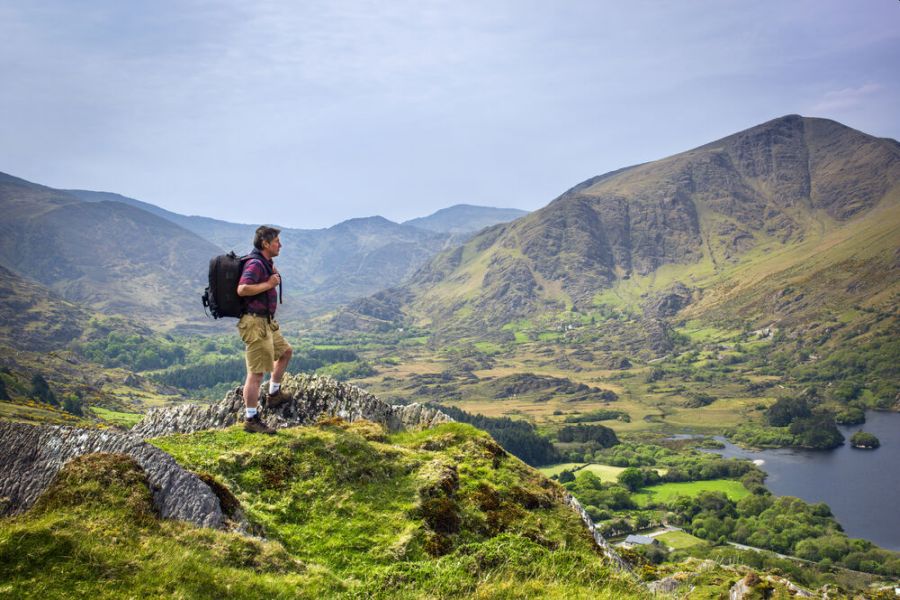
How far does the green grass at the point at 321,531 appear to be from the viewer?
699 centimetres

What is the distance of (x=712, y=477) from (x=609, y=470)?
23.4 m

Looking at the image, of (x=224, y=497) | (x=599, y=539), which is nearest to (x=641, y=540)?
(x=599, y=539)

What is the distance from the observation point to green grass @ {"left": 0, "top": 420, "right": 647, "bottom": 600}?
6.99 metres

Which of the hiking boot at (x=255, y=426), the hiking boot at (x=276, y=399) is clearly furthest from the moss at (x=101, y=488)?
the hiking boot at (x=276, y=399)

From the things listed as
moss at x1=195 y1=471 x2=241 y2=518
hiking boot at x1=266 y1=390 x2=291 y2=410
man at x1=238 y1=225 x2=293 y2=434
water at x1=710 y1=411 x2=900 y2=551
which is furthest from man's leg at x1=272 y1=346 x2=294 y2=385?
water at x1=710 y1=411 x2=900 y2=551

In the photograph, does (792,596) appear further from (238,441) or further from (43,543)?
(43,543)

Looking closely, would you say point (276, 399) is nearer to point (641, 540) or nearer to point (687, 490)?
point (641, 540)

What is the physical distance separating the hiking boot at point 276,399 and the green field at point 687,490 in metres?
108

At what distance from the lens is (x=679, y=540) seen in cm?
8806

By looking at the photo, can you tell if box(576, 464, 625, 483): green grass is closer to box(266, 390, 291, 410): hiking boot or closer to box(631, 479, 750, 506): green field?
box(631, 479, 750, 506): green field

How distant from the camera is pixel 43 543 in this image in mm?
6801

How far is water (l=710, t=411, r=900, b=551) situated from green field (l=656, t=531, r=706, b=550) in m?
31.0

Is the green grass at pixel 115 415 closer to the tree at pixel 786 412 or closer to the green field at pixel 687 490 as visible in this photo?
the green field at pixel 687 490

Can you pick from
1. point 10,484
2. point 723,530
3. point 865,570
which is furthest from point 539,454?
point 10,484
